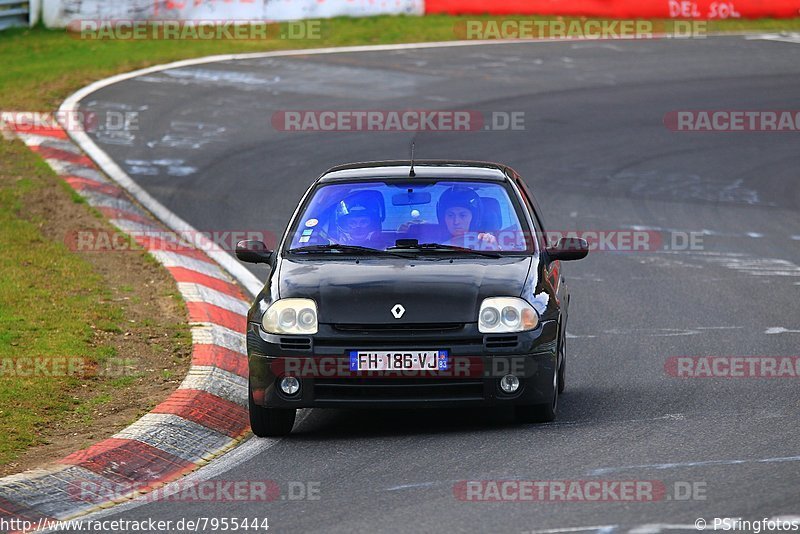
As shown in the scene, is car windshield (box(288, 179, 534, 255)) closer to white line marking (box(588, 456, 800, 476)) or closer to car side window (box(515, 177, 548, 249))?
car side window (box(515, 177, 548, 249))

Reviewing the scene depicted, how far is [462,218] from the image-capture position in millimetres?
9008

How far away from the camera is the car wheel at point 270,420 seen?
26.9 ft

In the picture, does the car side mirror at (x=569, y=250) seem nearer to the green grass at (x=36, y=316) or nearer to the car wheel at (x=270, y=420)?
the car wheel at (x=270, y=420)

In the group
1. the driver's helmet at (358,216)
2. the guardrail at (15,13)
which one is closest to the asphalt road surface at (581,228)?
the driver's helmet at (358,216)

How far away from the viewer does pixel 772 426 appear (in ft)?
26.2

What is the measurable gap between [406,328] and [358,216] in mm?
1310

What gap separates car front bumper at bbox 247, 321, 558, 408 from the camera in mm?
7941

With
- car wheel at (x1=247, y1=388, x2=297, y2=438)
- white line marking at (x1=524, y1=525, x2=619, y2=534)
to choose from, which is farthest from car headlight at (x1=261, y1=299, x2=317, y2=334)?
white line marking at (x1=524, y1=525, x2=619, y2=534)

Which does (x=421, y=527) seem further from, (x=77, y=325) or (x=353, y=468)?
(x=77, y=325)

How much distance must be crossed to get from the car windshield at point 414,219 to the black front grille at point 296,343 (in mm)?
899

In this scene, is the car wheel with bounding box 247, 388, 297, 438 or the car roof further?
the car roof

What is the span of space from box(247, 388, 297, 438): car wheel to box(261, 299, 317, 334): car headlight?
0.42 m

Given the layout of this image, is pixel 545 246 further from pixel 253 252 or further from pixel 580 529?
pixel 580 529

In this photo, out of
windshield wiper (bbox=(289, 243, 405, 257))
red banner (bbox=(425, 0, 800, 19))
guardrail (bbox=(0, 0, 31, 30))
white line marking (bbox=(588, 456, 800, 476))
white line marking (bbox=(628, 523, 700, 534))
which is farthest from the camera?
red banner (bbox=(425, 0, 800, 19))
